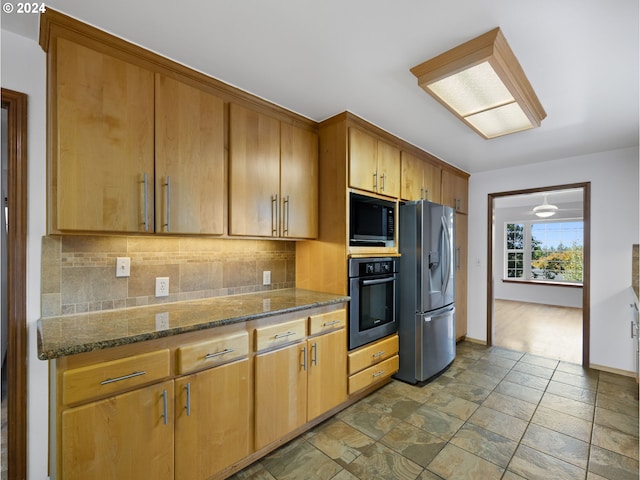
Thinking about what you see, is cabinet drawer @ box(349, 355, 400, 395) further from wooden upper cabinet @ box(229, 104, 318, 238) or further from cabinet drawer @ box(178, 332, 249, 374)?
wooden upper cabinet @ box(229, 104, 318, 238)

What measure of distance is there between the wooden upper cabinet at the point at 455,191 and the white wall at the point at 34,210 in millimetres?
3672

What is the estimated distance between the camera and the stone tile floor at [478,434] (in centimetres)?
179

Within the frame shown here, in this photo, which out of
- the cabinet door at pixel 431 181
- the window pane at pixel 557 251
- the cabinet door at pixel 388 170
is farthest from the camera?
the window pane at pixel 557 251

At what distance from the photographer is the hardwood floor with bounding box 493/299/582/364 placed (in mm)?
3906

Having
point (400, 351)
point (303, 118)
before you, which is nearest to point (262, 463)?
point (400, 351)

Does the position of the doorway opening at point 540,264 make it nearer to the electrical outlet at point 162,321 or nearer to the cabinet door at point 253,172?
the cabinet door at point 253,172

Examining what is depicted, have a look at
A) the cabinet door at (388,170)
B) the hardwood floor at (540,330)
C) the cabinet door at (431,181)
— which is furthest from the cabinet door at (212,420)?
the hardwood floor at (540,330)

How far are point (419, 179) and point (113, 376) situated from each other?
306 cm

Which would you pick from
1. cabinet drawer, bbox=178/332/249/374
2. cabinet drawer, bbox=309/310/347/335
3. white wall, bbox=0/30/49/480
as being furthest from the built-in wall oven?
white wall, bbox=0/30/49/480

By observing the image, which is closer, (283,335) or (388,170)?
(283,335)

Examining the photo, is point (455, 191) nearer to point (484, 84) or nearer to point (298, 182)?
point (484, 84)

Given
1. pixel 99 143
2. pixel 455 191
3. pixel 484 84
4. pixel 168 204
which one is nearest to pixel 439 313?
pixel 455 191

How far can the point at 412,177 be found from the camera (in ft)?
10.4

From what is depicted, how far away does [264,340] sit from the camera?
1.82 meters
